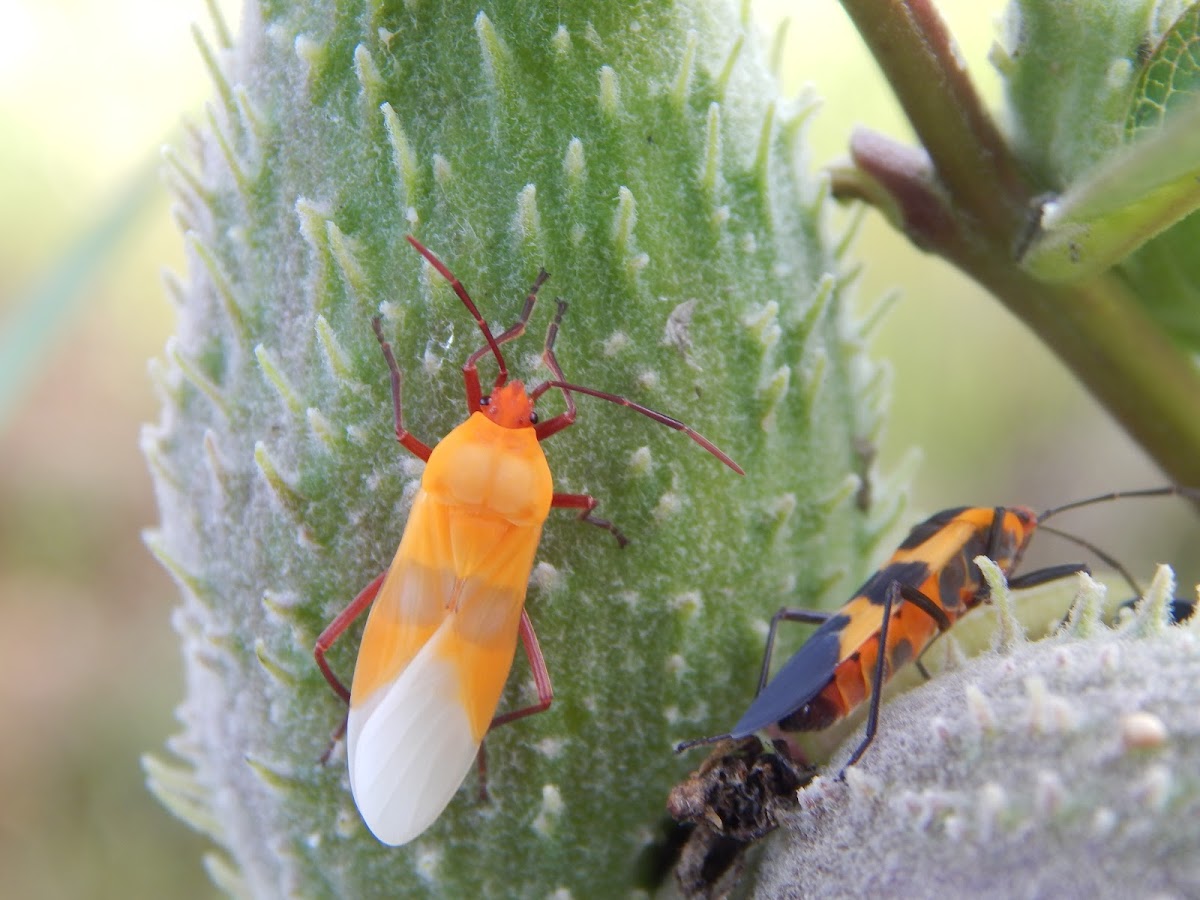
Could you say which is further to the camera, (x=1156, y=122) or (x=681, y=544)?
(x=681, y=544)

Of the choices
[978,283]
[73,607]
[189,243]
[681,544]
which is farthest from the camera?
[73,607]

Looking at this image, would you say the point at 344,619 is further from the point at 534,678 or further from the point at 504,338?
the point at 504,338

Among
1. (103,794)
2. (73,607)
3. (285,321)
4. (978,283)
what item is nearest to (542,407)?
(285,321)

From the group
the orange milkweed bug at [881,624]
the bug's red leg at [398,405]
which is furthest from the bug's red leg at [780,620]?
the bug's red leg at [398,405]

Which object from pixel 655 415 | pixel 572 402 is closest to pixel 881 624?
pixel 655 415

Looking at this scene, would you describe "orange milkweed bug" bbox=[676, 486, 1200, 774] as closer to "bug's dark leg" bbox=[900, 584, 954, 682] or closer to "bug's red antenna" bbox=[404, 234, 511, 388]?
"bug's dark leg" bbox=[900, 584, 954, 682]

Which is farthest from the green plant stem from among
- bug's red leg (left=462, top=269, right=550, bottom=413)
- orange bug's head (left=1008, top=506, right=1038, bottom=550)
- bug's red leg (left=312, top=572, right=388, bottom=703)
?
bug's red leg (left=312, top=572, right=388, bottom=703)

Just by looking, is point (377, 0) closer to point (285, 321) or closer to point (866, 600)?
point (285, 321)
